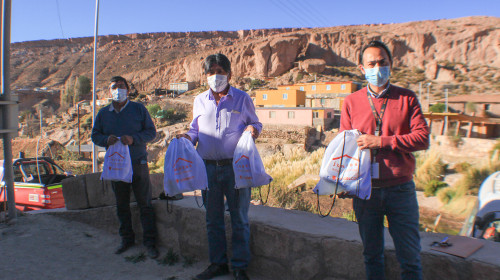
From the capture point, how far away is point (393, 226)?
207cm

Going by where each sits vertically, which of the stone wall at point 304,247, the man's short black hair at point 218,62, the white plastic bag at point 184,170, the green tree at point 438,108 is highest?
the green tree at point 438,108

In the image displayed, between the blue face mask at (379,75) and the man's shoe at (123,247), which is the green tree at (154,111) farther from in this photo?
the blue face mask at (379,75)

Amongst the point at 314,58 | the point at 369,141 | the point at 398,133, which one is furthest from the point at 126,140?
the point at 314,58

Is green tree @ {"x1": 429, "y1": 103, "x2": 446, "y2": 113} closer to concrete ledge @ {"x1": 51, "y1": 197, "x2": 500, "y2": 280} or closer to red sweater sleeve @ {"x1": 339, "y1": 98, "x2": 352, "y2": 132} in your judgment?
concrete ledge @ {"x1": 51, "y1": 197, "x2": 500, "y2": 280}

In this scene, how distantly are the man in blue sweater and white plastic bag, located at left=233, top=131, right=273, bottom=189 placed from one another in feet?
4.42

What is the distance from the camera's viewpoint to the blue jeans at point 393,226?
78.1 inches

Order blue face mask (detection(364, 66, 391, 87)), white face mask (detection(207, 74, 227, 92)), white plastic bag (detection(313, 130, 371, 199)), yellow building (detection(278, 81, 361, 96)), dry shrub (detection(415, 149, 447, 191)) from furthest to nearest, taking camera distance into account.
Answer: yellow building (detection(278, 81, 361, 96)) < dry shrub (detection(415, 149, 447, 191)) < white face mask (detection(207, 74, 227, 92)) < blue face mask (detection(364, 66, 391, 87)) < white plastic bag (detection(313, 130, 371, 199))

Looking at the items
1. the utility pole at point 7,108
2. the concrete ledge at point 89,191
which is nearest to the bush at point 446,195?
the concrete ledge at point 89,191

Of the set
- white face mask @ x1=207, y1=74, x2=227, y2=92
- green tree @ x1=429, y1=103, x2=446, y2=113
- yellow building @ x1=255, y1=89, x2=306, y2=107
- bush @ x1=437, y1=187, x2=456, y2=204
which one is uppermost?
yellow building @ x1=255, y1=89, x2=306, y2=107

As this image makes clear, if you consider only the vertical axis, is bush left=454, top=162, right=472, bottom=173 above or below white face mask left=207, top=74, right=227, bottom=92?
below

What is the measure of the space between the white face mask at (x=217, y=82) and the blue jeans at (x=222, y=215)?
2.10 ft

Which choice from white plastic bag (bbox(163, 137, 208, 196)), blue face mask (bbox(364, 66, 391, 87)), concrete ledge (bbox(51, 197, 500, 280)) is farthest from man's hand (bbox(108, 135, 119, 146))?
blue face mask (bbox(364, 66, 391, 87))

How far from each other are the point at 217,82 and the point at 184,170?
773 mm

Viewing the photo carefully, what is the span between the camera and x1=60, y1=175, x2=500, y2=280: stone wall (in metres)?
2.04
